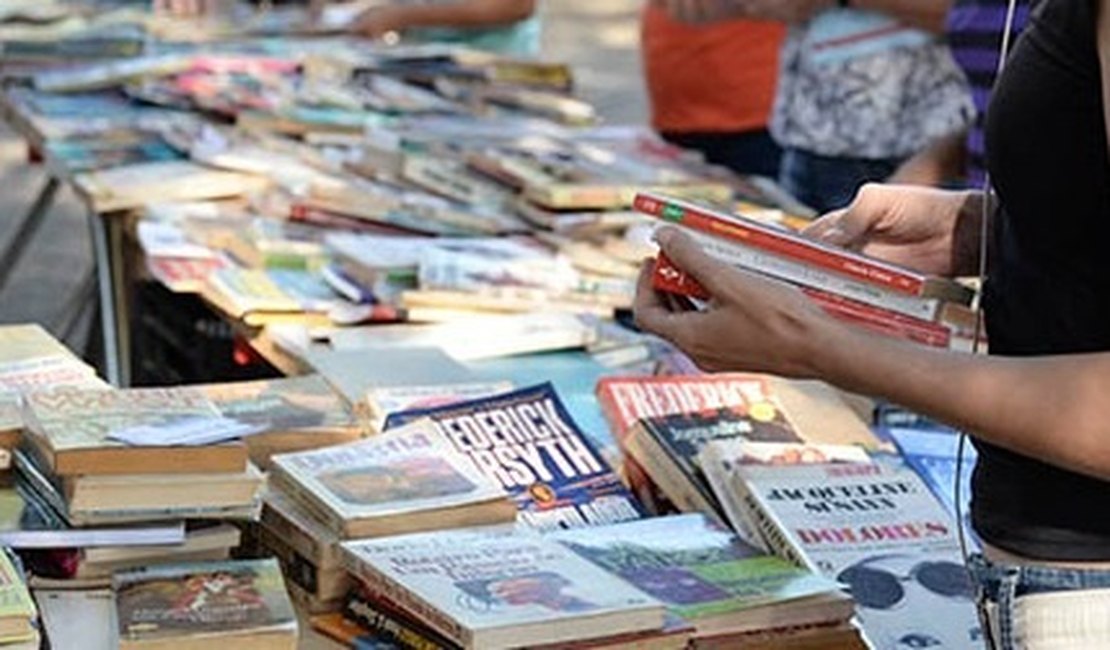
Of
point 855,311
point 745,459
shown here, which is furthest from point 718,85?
point 855,311

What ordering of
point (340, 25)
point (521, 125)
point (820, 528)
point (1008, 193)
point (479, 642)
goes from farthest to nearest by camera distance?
point (340, 25)
point (521, 125)
point (820, 528)
point (479, 642)
point (1008, 193)

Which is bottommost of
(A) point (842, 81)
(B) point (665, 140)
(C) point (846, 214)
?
(B) point (665, 140)

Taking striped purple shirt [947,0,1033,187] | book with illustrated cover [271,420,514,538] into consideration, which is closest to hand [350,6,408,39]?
striped purple shirt [947,0,1033,187]

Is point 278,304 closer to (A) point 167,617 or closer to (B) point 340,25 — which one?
(A) point 167,617

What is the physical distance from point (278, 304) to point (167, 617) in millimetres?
1249

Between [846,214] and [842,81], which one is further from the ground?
[846,214]

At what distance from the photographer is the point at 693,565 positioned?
1.95m

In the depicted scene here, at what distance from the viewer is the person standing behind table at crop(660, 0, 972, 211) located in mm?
3676

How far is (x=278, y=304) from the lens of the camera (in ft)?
9.73

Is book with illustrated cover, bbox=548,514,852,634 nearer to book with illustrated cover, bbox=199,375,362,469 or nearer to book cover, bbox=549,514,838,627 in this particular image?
book cover, bbox=549,514,838,627

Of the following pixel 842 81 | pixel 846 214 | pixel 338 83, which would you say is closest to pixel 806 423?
pixel 846 214

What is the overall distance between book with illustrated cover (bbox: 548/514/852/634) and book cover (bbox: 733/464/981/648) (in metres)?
0.05

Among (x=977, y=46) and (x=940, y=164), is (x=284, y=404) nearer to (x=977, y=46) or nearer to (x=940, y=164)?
(x=977, y=46)

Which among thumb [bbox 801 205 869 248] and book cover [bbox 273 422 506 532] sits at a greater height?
thumb [bbox 801 205 869 248]
